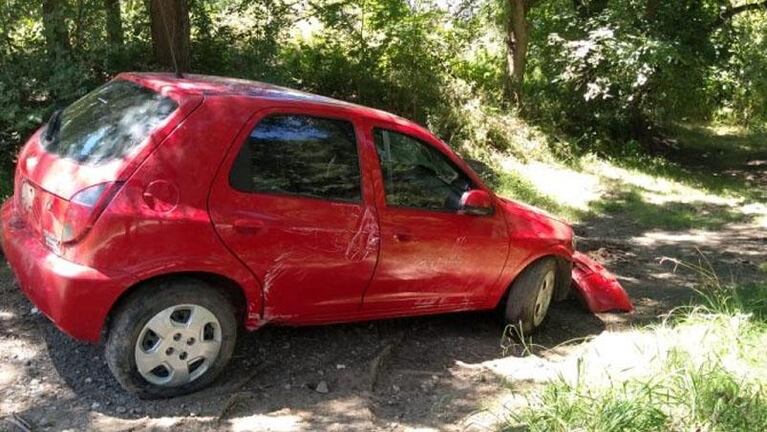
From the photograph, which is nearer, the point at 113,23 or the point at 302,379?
the point at 302,379

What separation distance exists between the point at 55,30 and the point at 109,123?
16.4ft

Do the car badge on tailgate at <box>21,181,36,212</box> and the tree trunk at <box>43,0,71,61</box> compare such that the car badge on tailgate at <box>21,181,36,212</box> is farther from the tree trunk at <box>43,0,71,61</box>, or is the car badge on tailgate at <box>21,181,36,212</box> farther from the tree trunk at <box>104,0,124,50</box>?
the tree trunk at <box>104,0,124,50</box>

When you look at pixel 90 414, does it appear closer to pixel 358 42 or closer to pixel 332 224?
pixel 332 224

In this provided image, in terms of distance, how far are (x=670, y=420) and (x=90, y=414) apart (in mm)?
2954

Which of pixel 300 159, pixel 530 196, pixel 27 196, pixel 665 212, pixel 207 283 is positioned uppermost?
pixel 300 159

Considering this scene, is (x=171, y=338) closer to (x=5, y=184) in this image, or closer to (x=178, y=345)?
(x=178, y=345)

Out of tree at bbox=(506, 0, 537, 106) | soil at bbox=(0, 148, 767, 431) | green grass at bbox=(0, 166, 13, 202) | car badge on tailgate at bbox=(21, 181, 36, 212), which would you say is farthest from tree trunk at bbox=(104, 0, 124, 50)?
tree at bbox=(506, 0, 537, 106)

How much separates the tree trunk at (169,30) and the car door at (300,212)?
580cm

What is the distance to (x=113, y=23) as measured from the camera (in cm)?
954

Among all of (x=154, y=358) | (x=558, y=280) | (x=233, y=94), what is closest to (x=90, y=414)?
(x=154, y=358)

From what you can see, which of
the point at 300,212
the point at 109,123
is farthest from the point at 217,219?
the point at 109,123

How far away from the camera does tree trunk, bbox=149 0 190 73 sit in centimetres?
978

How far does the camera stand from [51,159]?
4.25 m

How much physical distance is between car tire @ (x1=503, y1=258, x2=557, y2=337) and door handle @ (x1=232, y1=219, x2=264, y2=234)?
2.44 m
